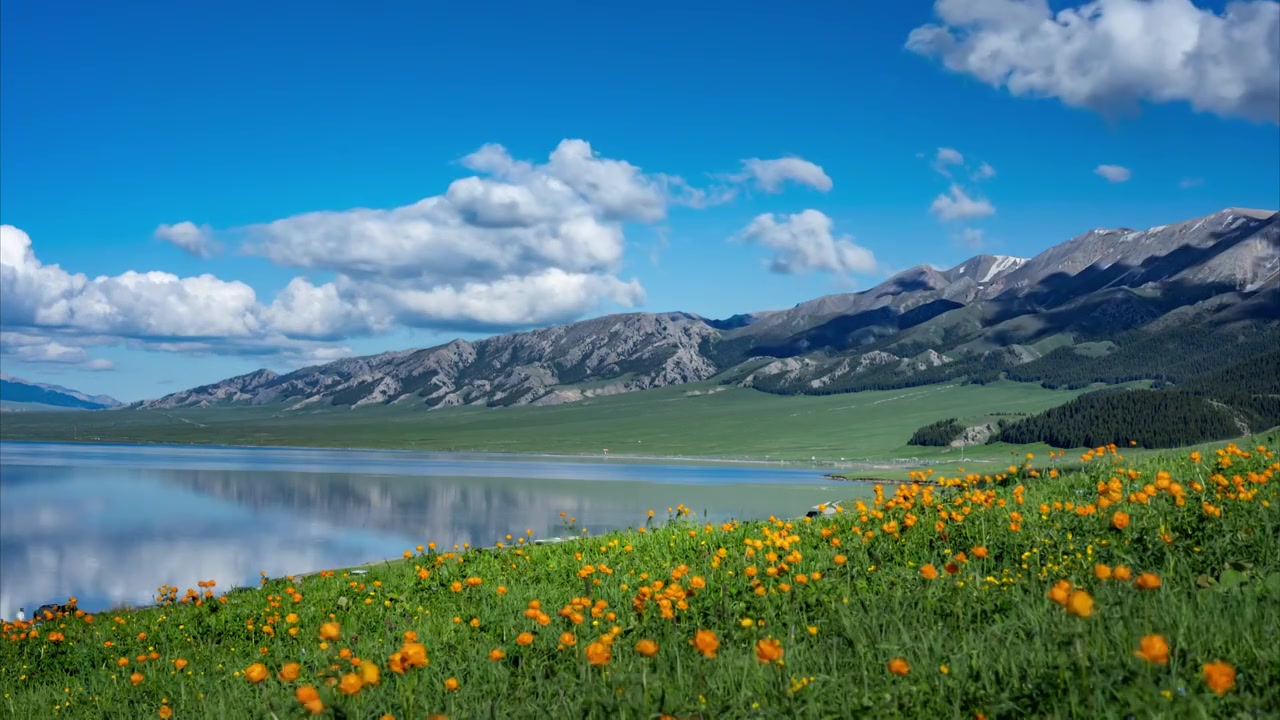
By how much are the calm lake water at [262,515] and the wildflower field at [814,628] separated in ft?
84.2

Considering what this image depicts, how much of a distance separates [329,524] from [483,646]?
57.2 m

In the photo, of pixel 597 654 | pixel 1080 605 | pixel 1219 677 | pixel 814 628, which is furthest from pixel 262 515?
pixel 1219 677

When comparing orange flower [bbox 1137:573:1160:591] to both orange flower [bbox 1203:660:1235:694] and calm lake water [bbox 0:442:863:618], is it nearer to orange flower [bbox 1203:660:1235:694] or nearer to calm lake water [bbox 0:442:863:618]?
orange flower [bbox 1203:660:1235:694]

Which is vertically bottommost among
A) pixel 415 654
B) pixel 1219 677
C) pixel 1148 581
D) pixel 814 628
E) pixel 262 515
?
pixel 262 515

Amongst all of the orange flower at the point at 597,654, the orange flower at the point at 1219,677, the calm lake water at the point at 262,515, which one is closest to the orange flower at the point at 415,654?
the orange flower at the point at 597,654

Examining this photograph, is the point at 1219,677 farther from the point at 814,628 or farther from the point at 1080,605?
the point at 814,628

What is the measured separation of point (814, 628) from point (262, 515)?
6852cm

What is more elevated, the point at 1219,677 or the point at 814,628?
the point at 1219,677

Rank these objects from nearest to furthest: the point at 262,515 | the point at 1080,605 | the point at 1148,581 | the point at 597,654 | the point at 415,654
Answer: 1. the point at 1080,605
2. the point at 1148,581
3. the point at 597,654
4. the point at 415,654
5. the point at 262,515

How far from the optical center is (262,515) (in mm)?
68000

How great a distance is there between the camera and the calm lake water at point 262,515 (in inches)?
1635

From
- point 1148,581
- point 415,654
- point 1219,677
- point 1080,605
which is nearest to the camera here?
point 1219,677

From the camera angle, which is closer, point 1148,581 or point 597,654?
point 1148,581

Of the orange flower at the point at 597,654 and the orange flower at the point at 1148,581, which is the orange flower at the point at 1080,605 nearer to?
the orange flower at the point at 1148,581
